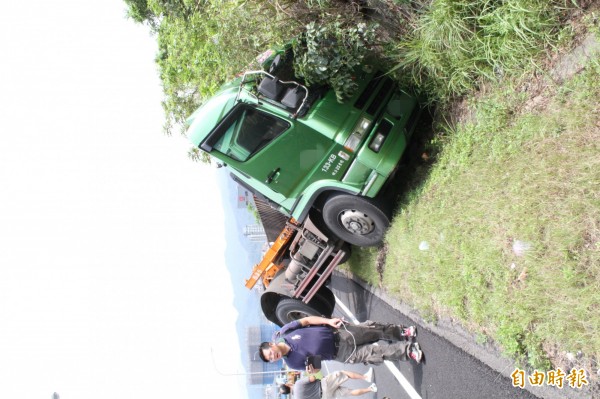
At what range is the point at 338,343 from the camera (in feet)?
19.4

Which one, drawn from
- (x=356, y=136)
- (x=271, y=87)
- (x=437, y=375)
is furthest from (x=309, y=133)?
(x=437, y=375)

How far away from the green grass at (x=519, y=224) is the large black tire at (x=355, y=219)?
0.58 metres

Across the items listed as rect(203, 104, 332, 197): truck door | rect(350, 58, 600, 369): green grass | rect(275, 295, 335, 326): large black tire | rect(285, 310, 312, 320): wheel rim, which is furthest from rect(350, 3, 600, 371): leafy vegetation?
rect(285, 310, 312, 320): wheel rim

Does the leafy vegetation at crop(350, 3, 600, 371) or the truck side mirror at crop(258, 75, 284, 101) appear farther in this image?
the truck side mirror at crop(258, 75, 284, 101)

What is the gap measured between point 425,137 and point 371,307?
341 cm

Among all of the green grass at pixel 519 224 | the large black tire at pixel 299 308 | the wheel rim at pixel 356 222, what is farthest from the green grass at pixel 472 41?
the large black tire at pixel 299 308

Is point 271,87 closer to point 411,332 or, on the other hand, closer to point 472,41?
point 472,41

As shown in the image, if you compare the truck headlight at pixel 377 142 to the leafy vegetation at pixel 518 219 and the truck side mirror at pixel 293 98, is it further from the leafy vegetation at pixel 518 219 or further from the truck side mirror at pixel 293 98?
the truck side mirror at pixel 293 98

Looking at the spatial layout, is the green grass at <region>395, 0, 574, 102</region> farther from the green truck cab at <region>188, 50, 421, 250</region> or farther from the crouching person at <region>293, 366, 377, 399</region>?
the crouching person at <region>293, 366, 377, 399</region>

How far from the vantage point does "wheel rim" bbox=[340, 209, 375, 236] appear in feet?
19.9

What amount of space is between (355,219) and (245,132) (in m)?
1.86

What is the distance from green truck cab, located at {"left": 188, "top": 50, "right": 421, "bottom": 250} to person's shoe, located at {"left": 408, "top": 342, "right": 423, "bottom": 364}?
1687 millimetres

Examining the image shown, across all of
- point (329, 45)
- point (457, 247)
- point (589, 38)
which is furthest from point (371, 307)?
point (589, 38)

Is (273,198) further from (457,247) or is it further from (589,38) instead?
(589,38)
